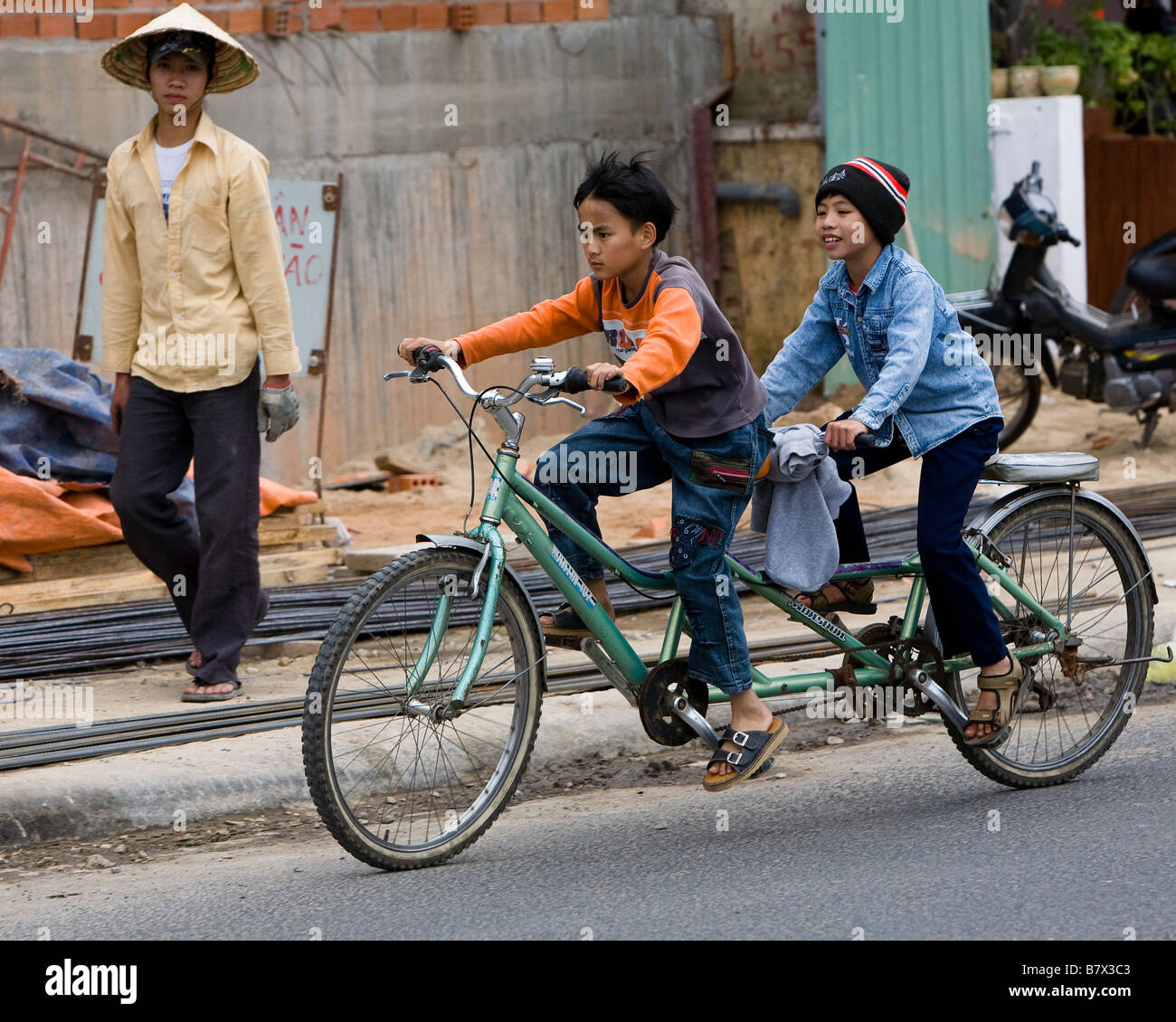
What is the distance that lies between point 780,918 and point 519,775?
0.85 meters

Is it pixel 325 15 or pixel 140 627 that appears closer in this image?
pixel 140 627

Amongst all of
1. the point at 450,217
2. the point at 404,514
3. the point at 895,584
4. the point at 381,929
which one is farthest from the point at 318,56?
the point at 381,929

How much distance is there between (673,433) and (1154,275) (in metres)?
6.45

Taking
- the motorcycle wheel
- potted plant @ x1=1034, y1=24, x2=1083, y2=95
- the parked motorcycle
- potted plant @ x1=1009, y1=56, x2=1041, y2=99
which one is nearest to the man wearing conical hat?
the parked motorcycle

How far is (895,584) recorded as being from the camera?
198 inches

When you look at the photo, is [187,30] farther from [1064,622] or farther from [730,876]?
[1064,622]

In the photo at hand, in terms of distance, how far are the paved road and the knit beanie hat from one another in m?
1.65

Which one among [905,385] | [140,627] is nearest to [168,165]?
[140,627]

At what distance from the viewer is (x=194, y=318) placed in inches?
213

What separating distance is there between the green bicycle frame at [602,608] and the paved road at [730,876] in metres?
0.41

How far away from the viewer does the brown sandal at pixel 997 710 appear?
4586 millimetres

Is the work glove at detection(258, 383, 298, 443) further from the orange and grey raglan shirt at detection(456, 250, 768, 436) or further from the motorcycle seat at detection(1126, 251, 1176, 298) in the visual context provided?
the motorcycle seat at detection(1126, 251, 1176, 298)

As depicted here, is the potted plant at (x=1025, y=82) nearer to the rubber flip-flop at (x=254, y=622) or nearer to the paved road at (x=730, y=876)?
the paved road at (x=730, y=876)

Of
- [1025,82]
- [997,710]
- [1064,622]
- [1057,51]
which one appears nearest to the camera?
[997,710]
